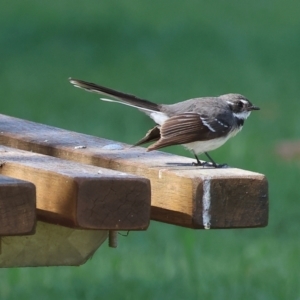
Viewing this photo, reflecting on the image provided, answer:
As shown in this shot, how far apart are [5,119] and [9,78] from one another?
10322 mm

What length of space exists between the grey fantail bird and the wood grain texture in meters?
0.81

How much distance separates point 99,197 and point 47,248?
0.69 meters

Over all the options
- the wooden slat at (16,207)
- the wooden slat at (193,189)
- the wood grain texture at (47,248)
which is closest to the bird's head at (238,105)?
the wooden slat at (193,189)

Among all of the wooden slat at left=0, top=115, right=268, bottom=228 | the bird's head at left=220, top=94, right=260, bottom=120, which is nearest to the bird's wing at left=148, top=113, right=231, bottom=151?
the bird's head at left=220, top=94, right=260, bottom=120

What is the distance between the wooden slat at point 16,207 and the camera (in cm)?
280

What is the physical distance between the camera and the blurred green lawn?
6480 mm

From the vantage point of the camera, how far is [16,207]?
2816mm

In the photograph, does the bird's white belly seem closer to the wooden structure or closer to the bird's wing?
the bird's wing

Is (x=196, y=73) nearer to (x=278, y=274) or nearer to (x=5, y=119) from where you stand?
(x=278, y=274)

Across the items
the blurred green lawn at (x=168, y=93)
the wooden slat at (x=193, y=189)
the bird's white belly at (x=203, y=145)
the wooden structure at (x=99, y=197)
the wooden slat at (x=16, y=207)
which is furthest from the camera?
the blurred green lawn at (x=168, y=93)

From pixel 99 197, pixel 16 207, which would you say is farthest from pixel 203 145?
pixel 16 207

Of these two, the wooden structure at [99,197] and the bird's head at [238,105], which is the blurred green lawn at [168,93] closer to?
the bird's head at [238,105]

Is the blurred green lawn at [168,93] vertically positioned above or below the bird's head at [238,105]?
below

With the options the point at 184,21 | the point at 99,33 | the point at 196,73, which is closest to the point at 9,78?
the point at 196,73
